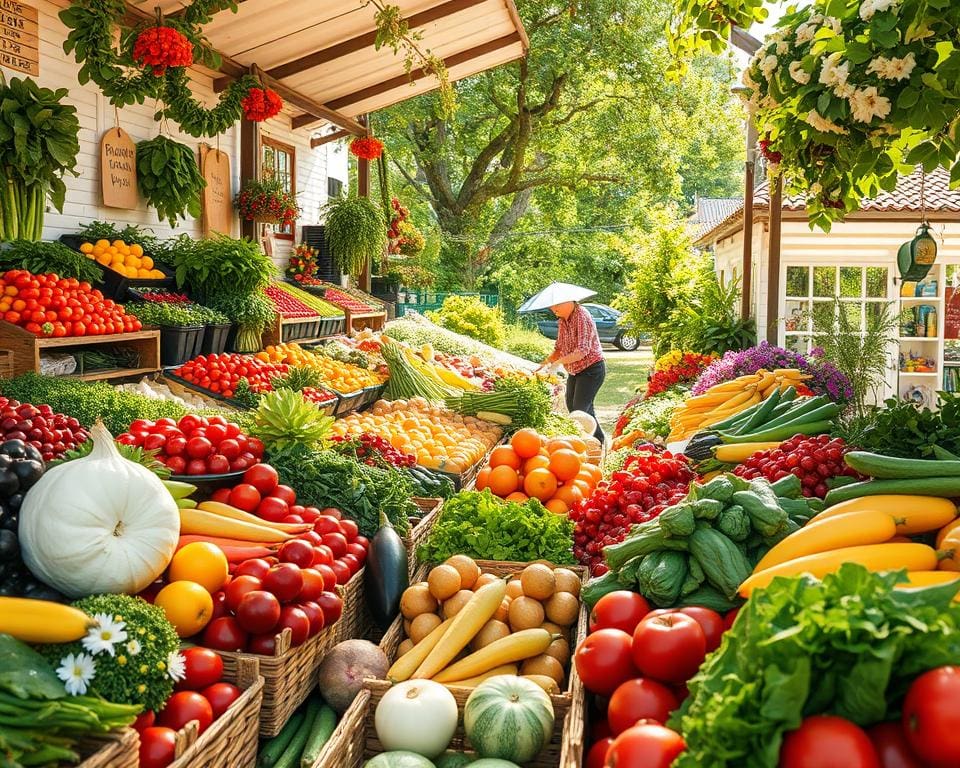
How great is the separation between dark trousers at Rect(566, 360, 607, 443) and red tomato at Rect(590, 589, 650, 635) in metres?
6.98

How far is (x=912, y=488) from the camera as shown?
2.76m

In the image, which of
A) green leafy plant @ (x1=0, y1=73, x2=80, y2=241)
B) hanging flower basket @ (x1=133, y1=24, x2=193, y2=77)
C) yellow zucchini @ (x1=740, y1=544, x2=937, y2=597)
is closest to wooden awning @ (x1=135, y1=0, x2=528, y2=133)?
hanging flower basket @ (x1=133, y1=24, x2=193, y2=77)

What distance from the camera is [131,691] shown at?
7.43ft

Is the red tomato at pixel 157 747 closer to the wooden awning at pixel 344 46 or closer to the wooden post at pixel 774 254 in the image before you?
the wooden awning at pixel 344 46

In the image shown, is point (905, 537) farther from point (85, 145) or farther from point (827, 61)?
point (85, 145)

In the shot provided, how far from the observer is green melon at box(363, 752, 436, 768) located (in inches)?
95.3

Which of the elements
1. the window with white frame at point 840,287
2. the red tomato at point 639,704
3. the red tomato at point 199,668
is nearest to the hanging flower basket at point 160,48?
the red tomato at point 199,668

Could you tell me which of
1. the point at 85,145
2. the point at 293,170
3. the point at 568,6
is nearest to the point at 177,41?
the point at 85,145

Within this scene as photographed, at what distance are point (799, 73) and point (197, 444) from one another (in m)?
2.97

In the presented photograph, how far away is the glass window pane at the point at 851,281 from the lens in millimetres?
13109

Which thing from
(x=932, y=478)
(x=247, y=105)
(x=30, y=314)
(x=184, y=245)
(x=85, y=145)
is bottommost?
(x=932, y=478)

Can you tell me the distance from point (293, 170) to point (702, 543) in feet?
37.9

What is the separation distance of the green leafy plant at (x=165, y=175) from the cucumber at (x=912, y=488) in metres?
6.82

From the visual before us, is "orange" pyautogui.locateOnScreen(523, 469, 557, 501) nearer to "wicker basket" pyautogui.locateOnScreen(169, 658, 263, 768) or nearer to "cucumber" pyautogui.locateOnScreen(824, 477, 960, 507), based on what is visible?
"cucumber" pyautogui.locateOnScreen(824, 477, 960, 507)
